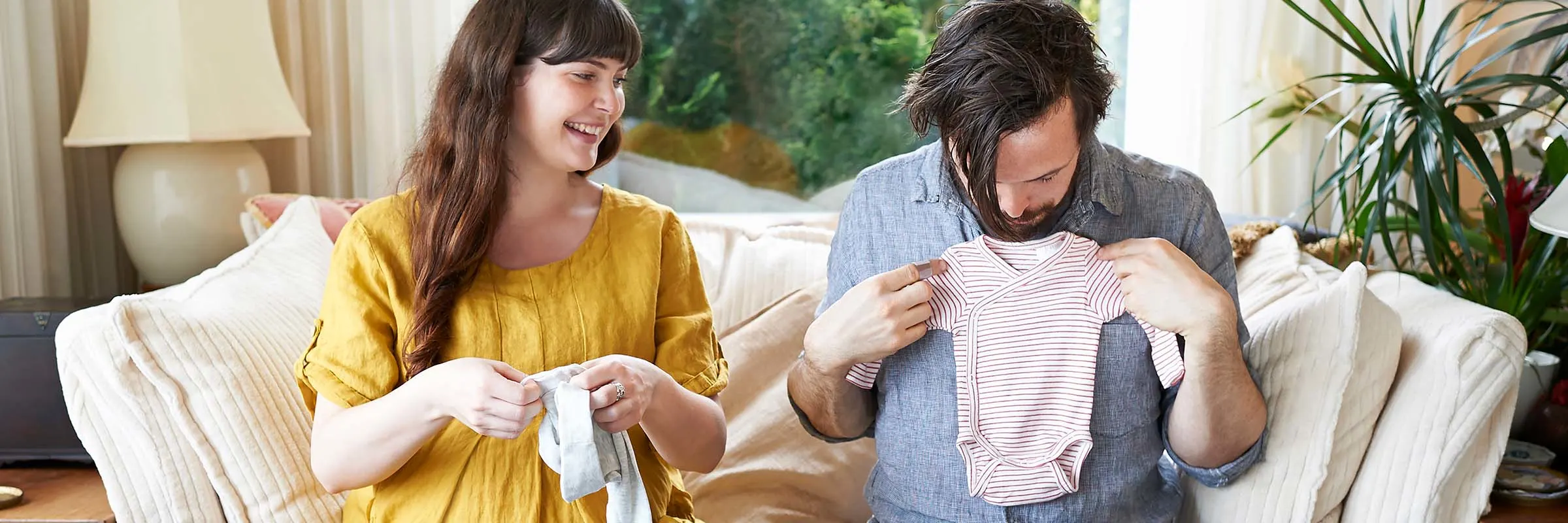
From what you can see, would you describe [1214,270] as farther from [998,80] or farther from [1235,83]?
[1235,83]

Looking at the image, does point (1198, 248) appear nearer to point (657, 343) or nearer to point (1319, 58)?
point (657, 343)

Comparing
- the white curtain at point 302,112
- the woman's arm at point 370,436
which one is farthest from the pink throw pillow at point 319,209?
the woman's arm at point 370,436

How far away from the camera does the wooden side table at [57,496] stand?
163cm

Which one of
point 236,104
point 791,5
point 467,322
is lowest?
point 467,322

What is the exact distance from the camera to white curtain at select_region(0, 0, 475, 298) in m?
2.52

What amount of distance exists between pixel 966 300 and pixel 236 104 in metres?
1.75

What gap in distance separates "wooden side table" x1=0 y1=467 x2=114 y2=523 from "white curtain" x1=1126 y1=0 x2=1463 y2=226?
246 cm

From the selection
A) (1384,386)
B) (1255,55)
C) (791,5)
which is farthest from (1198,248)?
(791,5)

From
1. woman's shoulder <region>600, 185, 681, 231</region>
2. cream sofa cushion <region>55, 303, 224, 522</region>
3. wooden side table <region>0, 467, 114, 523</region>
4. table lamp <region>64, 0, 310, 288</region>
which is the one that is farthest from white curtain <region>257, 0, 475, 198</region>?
woman's shoulder <region>600, 185, 681, 231</region>

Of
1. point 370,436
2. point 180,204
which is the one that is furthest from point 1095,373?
point 180,204

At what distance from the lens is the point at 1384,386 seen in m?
1.53

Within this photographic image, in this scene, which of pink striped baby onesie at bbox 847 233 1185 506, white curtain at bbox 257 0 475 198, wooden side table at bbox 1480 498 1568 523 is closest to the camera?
pink striped baby onesie at bbox 847 233 1185 506

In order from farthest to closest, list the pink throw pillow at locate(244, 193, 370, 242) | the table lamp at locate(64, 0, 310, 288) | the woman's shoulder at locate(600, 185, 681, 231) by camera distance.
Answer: the table lamp at locate(64, 0, 310, 288) < the pink throw pillow at locate(244, 193, 370, 242) < the woman's shoulder at locate(600, 185, 681, 231)

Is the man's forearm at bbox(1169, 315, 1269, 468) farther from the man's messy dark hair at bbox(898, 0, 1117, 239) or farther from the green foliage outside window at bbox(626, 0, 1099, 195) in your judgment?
the green foliage outside window at bbox(626, 0, 1099, 195)
